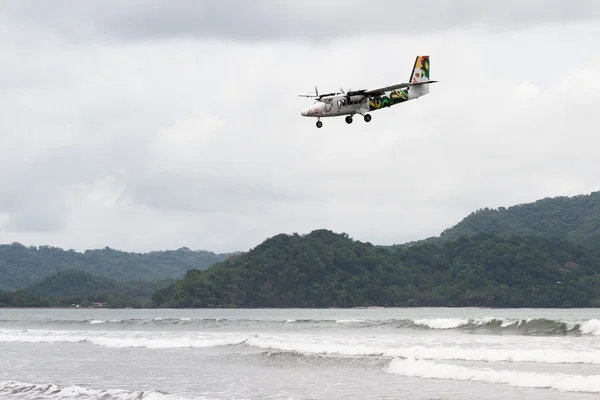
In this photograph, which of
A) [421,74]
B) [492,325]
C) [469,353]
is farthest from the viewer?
[492,325]

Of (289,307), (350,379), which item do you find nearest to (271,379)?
(350,379)

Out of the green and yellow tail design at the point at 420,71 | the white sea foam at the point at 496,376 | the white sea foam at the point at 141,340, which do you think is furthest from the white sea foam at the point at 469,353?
the green and yellow tail design at the point at 420,71

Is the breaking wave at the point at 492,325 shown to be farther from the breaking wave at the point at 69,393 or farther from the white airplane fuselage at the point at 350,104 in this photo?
the breaking wave at the point at 69,393

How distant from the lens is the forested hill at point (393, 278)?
577ft

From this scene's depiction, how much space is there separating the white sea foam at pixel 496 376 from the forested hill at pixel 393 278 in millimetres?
138262

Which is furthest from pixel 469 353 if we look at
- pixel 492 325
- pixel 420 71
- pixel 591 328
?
pixel 492 325

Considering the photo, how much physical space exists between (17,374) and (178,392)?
10087 millimetres

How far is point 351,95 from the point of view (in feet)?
166

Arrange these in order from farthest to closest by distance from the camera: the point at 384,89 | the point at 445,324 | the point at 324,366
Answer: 1. the point at 445,324
2. the point at 384,89
3. the point at 324,366

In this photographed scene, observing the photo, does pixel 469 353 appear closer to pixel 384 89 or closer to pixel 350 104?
pixel 384 89

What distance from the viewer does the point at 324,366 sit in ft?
132

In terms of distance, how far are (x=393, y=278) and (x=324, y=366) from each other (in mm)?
149894

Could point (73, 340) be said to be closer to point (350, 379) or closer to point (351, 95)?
point (351, 95)

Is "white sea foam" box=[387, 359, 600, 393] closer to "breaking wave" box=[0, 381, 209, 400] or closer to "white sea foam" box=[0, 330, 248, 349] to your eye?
"breaking wave" box=[0, 381, 209, 400]
